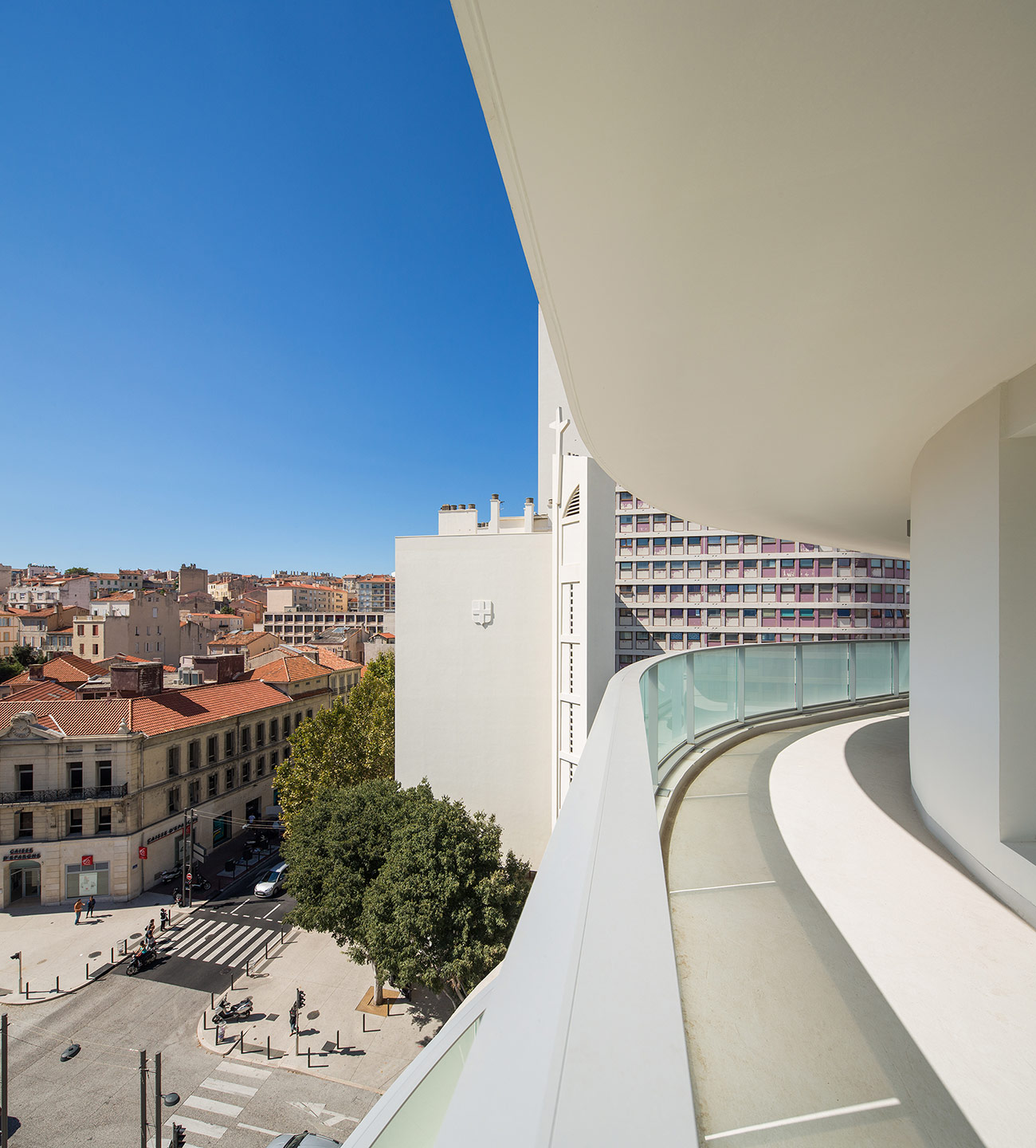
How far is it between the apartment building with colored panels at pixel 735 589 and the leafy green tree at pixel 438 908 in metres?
33.1

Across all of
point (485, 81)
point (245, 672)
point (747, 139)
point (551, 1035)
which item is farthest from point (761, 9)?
point (245, 672)

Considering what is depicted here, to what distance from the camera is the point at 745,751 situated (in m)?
5.74

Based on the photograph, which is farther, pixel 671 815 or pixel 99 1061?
pixel 99 1061

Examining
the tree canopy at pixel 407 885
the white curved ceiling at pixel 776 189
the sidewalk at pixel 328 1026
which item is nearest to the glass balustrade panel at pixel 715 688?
the white curved ceiling at pixel 776 189

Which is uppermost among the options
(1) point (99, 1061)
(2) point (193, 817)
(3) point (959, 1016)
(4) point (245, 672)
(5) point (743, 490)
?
(5) point (743, 490)

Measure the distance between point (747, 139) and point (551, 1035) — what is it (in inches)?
93.7

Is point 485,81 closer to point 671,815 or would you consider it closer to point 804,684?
point 671,815

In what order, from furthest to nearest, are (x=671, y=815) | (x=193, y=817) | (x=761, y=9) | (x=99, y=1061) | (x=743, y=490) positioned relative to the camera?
(x=193, y=817) → (x=99, y=1061) → (x=743, y=490) → (x=671, y=815) → (x=761, y=9)

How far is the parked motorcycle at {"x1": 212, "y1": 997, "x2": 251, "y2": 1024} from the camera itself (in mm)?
16125

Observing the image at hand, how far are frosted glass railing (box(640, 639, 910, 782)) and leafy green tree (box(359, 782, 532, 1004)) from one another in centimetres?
1064

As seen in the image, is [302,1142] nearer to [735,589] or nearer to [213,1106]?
[213,1106]

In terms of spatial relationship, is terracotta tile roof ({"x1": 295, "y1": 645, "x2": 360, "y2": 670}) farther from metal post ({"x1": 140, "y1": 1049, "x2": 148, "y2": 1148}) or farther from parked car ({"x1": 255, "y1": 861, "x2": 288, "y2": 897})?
Result: metal post ({"x1": 140, "y1": 1049, "x2": 148, "y2": 1148})

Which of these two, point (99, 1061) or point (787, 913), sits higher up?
point (787, 913)

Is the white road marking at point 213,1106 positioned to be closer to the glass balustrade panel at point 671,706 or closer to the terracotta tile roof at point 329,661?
the glass balustrade panel at point 671,706
